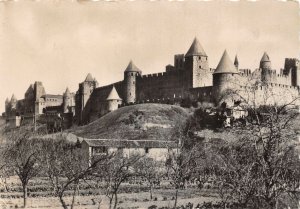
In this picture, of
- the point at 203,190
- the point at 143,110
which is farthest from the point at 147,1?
the point at 143,110

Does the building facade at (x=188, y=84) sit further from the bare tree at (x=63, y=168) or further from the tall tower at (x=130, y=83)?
the bare tree at (x=63, y=168)

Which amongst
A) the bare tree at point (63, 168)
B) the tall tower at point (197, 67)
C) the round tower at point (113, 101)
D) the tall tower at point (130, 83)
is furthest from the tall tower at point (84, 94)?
the bare tree at point (63, 168)

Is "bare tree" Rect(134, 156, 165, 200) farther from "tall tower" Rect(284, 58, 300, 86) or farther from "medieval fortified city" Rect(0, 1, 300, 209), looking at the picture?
"tall tower" Rect(284, 58, 300, 86)

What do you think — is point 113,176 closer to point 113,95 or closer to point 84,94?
point 113,95

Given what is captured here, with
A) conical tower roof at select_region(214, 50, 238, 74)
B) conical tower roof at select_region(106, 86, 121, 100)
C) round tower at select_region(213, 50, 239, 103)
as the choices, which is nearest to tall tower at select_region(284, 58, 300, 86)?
round tower at select_region(213, 50, 239, 103)

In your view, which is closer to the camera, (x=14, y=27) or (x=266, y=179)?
(x=266, y=179)

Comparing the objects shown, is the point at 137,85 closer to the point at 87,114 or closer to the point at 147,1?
the point at 87,114
